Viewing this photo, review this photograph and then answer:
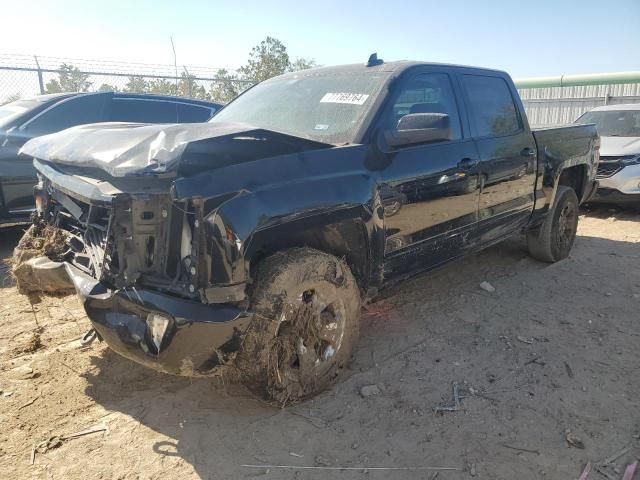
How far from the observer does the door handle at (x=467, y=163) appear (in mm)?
3799

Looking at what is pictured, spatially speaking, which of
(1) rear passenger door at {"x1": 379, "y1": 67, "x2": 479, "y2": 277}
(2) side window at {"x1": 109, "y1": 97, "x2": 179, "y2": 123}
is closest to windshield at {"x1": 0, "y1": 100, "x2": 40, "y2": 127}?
(2) side window at {"x1": 109, "y1": 97, "x2": 179, "y2": 123}

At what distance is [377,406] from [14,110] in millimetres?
5551

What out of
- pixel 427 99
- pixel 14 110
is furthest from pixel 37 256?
pixel 14 110

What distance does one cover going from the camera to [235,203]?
2422 mm

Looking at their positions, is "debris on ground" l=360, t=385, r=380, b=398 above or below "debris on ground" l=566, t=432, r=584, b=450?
above

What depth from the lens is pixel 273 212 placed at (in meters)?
2.54

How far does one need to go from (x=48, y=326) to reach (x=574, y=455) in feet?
11.9

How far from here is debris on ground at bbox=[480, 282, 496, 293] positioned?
15.9 ft

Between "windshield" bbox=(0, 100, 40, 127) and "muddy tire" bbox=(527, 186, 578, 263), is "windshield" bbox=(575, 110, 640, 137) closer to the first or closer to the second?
"muddy tire" bbox=(527, 186, 578, 263)

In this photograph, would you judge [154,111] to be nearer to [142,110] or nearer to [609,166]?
[142,110]

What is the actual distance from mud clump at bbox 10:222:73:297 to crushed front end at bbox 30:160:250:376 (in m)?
0.57

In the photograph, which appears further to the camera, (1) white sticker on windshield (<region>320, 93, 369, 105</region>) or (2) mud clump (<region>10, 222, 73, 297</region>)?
(1) white sticker on windshield (<region>320, 93, 369, 105</region>)

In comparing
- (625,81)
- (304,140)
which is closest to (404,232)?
(304,140)

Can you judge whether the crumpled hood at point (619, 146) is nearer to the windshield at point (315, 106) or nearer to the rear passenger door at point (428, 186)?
the rear passenger door at point (428, 186)
